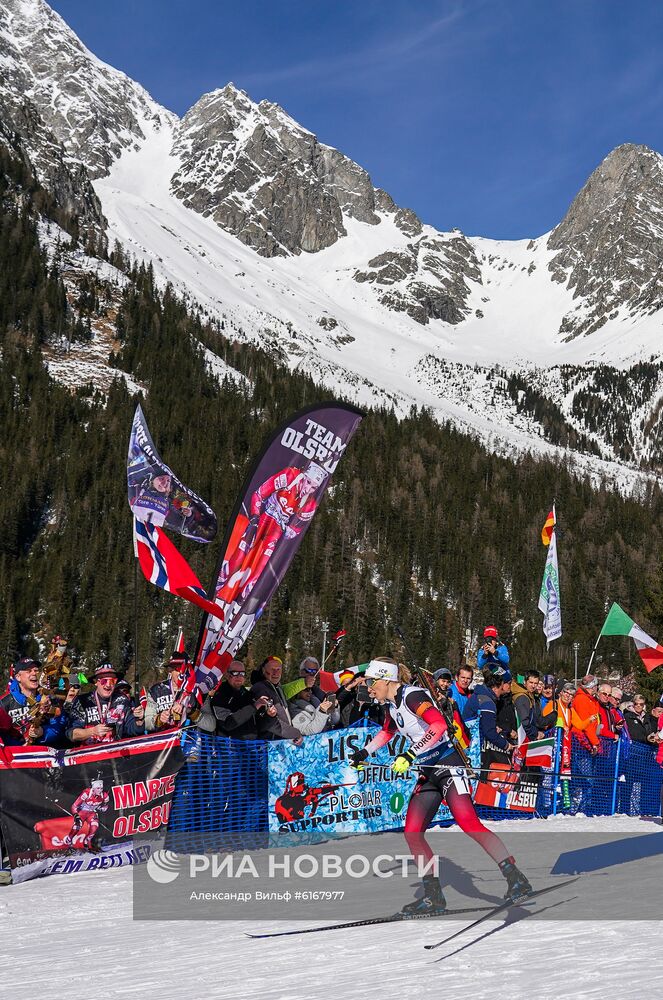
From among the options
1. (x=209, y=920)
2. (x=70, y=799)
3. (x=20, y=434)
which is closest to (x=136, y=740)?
(x=70, y=799)

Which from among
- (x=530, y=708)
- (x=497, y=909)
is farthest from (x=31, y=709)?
(x=530, y=708)

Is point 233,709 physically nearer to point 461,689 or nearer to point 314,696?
point 314,696

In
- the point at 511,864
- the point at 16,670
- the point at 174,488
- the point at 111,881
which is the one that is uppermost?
the point at 174,488

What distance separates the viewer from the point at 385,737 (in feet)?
26.5

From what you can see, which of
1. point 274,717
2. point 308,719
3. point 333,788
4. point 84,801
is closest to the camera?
point 84,801

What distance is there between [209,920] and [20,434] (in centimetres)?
9329

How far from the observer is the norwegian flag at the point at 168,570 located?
1144 cm

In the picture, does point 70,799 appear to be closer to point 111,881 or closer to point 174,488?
point 111,881

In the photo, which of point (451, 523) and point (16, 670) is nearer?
point (16, 670)

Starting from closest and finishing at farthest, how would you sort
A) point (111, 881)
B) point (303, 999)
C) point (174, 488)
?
point (303, 999), point (111, 881), point (174, 488)

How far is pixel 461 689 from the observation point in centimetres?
1405

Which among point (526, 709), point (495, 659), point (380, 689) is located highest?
point (495, 659)

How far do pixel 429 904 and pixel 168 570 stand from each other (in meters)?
5.74

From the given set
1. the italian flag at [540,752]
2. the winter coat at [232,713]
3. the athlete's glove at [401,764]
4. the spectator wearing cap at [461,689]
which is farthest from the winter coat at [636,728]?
the athlete's glove at [401,764]
